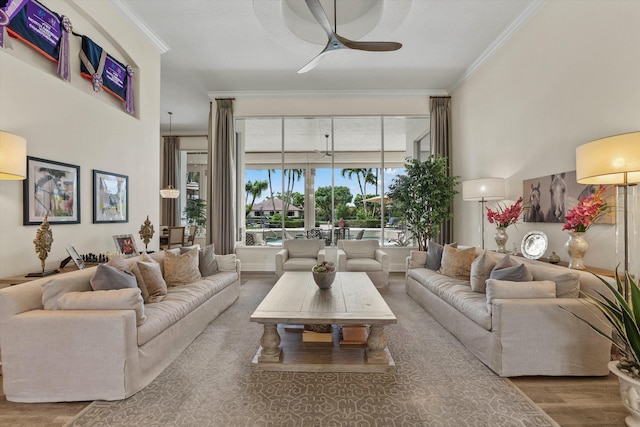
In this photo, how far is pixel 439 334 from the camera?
124 inches

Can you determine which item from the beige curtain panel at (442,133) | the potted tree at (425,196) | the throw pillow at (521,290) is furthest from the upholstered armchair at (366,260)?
the throw pillow at (521,290)

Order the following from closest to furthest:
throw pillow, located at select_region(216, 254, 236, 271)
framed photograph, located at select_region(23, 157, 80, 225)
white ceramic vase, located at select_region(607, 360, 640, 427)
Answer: white ceramic vase, located at select_region(607, 360, 640, 427), framed photograph, located at select_region(23, 157, 80, 225), throw pillow, located at select_region(216, 254, 236, 271)

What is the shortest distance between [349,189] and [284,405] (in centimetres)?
542

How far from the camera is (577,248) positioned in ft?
9.40

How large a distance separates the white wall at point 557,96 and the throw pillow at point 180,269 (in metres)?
4.13

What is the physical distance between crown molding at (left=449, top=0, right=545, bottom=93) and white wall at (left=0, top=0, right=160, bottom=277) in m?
5.00

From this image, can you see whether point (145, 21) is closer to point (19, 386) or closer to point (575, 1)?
point (19, 386)

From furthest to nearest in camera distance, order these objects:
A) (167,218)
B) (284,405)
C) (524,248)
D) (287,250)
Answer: (167,218) < (287,250) < (524,248) < (284,405)

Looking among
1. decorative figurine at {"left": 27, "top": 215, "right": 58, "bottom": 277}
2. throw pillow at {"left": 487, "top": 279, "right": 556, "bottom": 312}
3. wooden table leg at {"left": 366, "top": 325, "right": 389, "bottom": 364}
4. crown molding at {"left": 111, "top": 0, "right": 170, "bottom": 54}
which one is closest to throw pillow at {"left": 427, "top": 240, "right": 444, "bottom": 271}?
throw pillow at {"left": 487, "top": 279, "right": 556, "bottom": 312}

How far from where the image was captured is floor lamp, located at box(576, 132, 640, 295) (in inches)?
85.4

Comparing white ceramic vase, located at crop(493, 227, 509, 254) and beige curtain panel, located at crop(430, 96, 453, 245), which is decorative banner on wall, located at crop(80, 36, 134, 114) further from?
beige curtain panel, located at crop(430, 96, 453, 245)

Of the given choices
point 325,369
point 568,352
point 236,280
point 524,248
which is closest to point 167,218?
point 236,280

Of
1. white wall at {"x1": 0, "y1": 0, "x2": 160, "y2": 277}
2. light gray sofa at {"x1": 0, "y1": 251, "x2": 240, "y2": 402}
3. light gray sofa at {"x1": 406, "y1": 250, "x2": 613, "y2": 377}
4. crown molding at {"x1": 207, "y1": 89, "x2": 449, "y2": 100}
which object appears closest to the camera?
light gray sofa at {"x1": 0, "y1": 251, "x2": 240, "y2": 402}

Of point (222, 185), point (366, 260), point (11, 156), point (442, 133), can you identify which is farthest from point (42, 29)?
point (442, 133)
